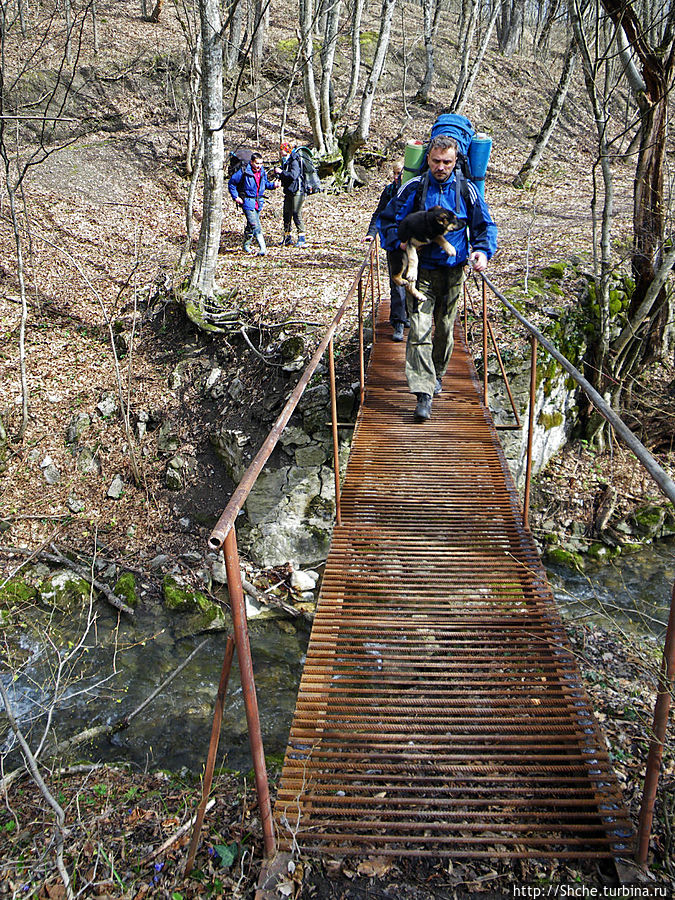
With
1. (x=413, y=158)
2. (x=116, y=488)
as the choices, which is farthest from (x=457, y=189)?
(x=116, y=488)

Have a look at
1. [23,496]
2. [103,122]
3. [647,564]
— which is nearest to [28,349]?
[23,496]

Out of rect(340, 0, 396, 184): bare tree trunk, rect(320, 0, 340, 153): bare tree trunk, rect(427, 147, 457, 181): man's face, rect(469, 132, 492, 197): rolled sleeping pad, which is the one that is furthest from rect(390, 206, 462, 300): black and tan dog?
rect(320, 0, 340, 153): bare tree trunk

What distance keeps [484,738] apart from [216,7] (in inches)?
348

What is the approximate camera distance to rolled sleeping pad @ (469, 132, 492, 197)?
4.42 meters

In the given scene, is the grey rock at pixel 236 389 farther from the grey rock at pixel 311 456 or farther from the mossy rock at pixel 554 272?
the mossy rock at pixel 554 272

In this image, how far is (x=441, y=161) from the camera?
A: 4070 millimetres

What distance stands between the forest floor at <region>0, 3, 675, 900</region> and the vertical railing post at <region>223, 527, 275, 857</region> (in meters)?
0.20

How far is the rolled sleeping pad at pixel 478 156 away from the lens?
442 cm

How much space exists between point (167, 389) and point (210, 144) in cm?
350

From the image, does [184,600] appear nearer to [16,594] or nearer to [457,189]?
[16,594]

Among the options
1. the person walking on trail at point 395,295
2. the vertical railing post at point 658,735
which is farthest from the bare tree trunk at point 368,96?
the vertical railing post at point 658,735

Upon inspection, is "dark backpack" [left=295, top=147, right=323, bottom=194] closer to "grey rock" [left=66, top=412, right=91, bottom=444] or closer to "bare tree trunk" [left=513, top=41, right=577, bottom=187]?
"grey rock" [left=66, top=412, right=91, bottom=444]

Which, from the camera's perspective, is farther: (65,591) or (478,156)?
(65,591)

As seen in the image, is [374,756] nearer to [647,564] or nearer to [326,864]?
[326,864]
